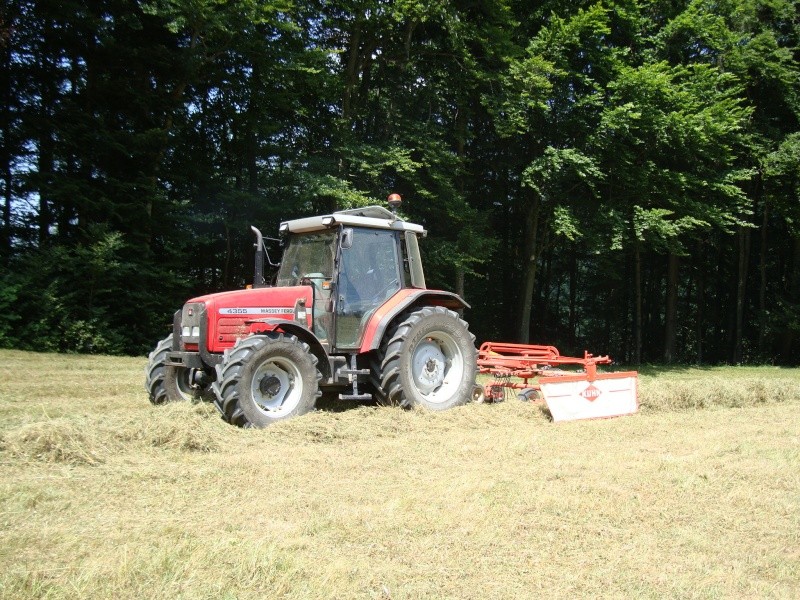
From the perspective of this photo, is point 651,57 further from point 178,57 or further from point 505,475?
point 505,475

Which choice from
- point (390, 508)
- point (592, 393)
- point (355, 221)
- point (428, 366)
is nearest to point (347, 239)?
point (355, 221)

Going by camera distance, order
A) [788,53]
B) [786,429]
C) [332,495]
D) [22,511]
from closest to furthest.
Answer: [22,511], [332,495], [786,429], [788,53]

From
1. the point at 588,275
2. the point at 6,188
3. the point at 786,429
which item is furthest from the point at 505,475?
the point at 588,275

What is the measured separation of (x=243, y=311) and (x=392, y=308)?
1.63 m

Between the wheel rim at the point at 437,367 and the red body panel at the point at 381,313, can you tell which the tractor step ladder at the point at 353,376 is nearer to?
the red body panel at the point at 381,313

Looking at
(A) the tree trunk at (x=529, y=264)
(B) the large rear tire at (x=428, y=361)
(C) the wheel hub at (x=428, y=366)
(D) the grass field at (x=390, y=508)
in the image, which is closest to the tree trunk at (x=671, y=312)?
(A) the tree trunk at (x=529, y=264)

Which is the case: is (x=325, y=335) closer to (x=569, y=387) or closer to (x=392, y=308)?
(x=392, y=308)

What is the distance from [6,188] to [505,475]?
14766 millimetres

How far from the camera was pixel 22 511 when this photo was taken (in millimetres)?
3908

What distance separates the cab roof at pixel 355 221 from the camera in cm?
759

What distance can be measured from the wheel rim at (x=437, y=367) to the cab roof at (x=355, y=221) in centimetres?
132

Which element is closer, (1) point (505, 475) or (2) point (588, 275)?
(1) point (505, 475)

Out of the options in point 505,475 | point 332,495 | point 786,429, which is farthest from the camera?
point 786,429

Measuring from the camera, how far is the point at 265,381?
6.81m
